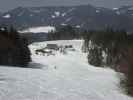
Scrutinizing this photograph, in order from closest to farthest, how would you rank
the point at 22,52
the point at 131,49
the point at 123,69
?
the point at 131,49 → the point at 123,69 → the point at 22,52

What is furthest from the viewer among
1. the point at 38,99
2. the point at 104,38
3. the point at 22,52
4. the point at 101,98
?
the point at 104,38

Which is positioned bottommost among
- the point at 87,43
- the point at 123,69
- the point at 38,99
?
the point at 87,43

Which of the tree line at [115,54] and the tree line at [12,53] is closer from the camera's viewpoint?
the tree line at [115,54]

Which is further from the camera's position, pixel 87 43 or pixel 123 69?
pixel 87 43

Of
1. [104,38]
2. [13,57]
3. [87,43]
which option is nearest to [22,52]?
[13,57]

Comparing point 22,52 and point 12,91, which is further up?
point 12,91

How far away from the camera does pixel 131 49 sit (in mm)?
17703

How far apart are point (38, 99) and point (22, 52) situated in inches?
1749

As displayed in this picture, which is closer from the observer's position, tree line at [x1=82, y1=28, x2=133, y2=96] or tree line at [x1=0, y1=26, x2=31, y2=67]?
tree line at [x1=82, y1=28, x2=133, y2=96]

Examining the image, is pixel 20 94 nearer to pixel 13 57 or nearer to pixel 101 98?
pixel 101 98

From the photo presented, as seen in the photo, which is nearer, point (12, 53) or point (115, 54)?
point (12, 53)

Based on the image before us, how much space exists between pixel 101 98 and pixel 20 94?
4.25 metres

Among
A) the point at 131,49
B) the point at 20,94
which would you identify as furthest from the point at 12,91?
the point at 131,49

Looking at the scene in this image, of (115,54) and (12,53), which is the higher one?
Result: (12,53)
